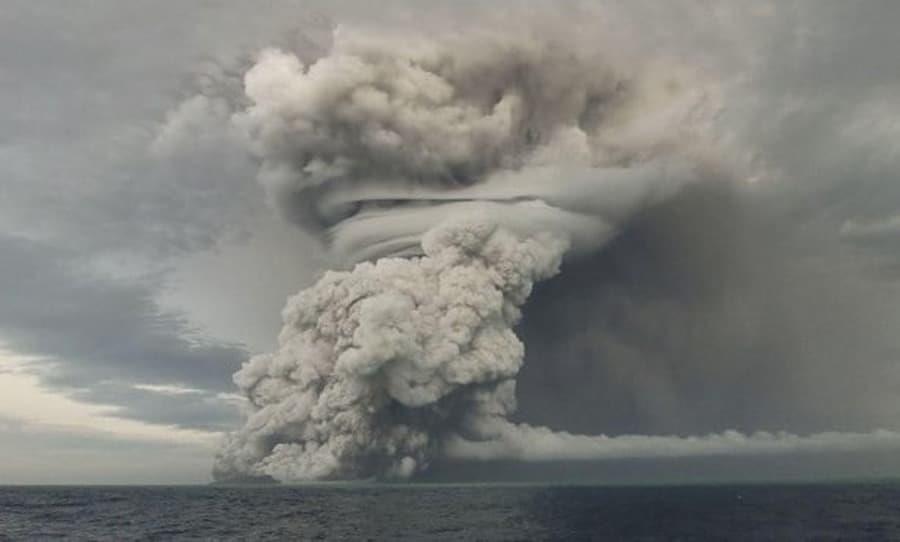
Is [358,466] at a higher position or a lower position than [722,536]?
higher

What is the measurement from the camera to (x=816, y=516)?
85.2 metres

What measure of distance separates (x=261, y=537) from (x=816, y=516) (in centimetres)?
6276

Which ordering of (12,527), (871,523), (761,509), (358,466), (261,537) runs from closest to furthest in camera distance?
(261,537), (12,527), (871,523), (761,509), (358,466)

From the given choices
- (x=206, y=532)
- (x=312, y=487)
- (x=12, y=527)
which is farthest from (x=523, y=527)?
(x=312, y=487)

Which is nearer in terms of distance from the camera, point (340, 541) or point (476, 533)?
point (340, 541)

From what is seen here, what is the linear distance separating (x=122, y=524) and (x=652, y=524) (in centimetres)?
5348

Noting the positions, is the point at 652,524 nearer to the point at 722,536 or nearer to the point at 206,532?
the point at 722,536

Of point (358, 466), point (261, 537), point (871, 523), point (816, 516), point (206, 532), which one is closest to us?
point (261, 537)

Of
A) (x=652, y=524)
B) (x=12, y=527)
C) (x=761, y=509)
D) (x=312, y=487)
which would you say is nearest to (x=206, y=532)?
(x=12, y=527)

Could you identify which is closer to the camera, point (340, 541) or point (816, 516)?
point (340, 541)

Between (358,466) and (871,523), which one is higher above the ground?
(358,466)

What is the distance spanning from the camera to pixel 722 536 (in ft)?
207

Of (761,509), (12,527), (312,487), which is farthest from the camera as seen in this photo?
(312,487)

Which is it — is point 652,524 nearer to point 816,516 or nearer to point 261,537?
point 816,516
